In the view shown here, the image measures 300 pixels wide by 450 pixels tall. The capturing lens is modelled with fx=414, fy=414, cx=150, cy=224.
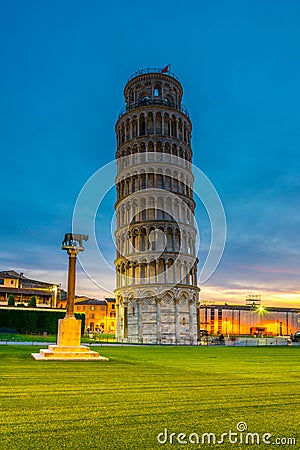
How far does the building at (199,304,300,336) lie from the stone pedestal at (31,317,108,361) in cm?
7825

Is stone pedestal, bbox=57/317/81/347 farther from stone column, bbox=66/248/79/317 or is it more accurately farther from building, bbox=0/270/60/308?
building, bbox=0/270/60/308

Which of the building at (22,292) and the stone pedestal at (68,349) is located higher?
the building at (22,292)

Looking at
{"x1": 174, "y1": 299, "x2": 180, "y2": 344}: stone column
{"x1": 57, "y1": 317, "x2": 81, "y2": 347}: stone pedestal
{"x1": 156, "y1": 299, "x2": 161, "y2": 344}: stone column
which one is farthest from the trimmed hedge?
{"x1": 57, "y1": 317, "x2": 81, "y2": 347}: stone pedestal

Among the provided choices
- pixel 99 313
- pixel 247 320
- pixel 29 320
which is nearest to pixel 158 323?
pixel 29 320

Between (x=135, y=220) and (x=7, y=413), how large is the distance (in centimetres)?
5852

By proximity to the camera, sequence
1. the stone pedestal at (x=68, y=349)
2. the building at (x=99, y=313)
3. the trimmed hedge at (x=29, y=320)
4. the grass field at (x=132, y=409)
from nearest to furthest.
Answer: the grass field at (x=132, y=409) → the stone pedestal at (x=68, y=349) → the trimmed hedge at (x=29, y=320) → the building at (x=99, y=313)

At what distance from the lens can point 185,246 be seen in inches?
2618

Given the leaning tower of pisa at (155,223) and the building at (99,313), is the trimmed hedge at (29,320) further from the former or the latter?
the building at (99,313)

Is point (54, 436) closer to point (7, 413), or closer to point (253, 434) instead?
point (7, 413)

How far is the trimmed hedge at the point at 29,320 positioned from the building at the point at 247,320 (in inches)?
1786

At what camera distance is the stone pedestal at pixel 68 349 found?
21.7m

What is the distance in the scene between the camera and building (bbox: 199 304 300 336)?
99.8m

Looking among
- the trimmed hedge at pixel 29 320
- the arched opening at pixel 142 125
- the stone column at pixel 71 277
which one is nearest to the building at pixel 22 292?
the trimmed hedge at pixel 29 320

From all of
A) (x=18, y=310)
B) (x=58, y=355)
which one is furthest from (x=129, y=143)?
(x=58, y=355)
